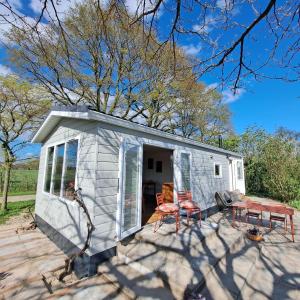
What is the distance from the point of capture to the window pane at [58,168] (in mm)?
4986

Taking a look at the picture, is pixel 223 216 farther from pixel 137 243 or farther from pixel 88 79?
pixel 88 79

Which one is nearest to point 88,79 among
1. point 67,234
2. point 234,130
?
point 67,234

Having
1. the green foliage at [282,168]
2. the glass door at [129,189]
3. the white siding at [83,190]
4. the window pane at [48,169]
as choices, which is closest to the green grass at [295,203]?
the green foliage at [282,168]

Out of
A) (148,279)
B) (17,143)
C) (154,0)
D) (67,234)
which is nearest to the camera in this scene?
(154,0)

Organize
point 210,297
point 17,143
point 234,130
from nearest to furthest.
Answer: point 210,297, point 17,143, point 234,130

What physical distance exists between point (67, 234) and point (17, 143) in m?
7.54

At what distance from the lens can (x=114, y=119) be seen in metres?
3.89

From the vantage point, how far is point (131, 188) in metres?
4.27

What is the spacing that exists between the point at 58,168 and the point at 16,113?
19.0 feet

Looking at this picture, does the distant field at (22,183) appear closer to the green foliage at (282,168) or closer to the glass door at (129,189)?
the glass door at (129,189)

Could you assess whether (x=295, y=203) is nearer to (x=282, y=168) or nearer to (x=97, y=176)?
(x=282, y=168)

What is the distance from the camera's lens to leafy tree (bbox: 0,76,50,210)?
8328mm

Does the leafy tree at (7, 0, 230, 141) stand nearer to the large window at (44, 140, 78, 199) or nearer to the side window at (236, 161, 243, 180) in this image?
the large window at (44, 140, 78, 199)

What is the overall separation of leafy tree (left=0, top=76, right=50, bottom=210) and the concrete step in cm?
816
